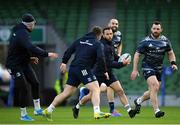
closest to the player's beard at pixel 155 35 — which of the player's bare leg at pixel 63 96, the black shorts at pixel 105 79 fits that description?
the black shorts at pixel 105 79

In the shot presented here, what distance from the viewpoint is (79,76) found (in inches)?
648

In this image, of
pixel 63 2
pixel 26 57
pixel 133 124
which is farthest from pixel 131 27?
pixel 133 124

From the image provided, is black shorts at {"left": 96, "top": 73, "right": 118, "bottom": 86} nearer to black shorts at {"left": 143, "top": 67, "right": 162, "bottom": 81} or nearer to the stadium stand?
black shorts at {"left": 143, "top": 67, "right": 162, "bottom": 81}

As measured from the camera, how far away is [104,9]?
3481 centimetres

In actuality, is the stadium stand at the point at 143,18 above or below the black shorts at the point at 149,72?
above

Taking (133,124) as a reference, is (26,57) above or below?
above

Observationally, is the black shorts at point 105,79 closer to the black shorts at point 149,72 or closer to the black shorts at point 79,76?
the black shorts at point 149,72

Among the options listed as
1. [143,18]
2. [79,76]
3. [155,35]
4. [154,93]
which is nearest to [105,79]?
[154,93]

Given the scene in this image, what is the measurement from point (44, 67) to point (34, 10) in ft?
9.09

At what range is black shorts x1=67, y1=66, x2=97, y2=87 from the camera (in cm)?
1641

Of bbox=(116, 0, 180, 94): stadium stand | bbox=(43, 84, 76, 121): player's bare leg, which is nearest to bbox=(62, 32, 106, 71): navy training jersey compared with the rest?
bbox=(43, 84, 76, 121): player's bare leg

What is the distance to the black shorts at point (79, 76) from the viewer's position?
16.4m

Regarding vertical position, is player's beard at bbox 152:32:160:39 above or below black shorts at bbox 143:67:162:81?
above

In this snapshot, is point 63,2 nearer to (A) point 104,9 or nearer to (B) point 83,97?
(A) point 104,9
